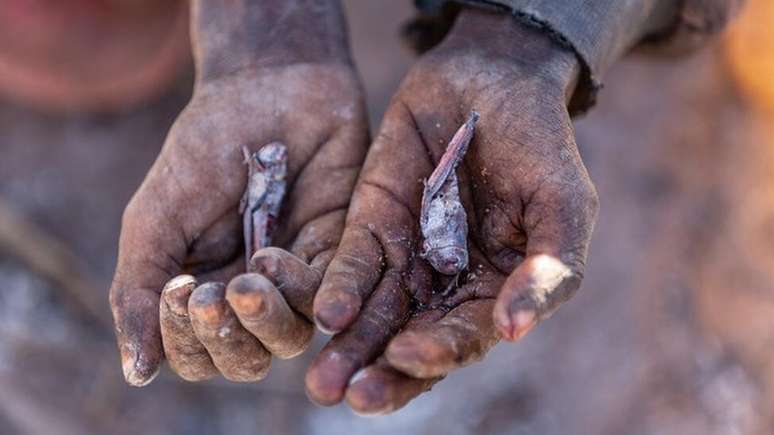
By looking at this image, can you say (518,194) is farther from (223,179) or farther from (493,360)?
(493,360)

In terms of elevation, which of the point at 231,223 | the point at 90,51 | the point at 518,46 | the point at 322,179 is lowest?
the point at 90,51

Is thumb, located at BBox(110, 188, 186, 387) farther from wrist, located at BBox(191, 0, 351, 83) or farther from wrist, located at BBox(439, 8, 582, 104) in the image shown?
wrist, located at BBox(439, 8, 582, 104)

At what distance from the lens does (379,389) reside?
153 centimetres

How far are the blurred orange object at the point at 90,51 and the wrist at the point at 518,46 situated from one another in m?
1.96

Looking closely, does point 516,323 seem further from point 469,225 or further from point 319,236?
point 319,236

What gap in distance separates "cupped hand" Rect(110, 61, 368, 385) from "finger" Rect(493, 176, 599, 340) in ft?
1.59

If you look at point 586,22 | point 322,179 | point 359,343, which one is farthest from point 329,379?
point 586,22

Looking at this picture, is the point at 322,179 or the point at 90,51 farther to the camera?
the point at 90,51

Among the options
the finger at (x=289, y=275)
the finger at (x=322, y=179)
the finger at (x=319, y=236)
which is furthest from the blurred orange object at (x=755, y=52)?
the finger at (x=289, y=275)

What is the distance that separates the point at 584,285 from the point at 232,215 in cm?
191

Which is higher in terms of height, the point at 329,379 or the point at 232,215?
the point at 329,379

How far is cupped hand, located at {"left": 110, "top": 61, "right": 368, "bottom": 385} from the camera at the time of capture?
170 cm

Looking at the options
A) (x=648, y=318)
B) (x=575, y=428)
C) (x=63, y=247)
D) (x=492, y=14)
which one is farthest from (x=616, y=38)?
(x=63, y=247)

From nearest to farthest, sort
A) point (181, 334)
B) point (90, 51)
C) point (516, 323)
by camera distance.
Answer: point (516, 323) < point (181, 334) < point (90, 51)
